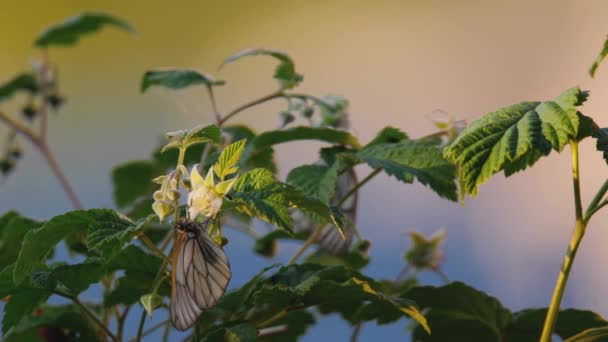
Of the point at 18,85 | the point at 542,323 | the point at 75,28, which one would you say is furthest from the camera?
the point at 18,85

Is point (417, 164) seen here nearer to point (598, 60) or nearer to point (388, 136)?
point (388, 136)

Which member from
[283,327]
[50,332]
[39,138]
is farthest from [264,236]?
[39,138]

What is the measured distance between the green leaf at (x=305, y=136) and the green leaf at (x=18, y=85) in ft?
2.08

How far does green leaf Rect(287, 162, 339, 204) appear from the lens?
0.90 meters

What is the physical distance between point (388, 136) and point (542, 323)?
0.29 metres

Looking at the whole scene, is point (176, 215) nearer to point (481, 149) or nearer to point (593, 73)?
point (481, 149)

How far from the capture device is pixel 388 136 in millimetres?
1049

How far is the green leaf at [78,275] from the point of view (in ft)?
2.75

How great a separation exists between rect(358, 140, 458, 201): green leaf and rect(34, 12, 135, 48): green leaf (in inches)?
23.0

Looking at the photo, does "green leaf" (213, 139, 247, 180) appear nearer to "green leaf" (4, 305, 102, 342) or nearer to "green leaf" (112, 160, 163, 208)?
"green leaf" (4, 305, 102, 342)

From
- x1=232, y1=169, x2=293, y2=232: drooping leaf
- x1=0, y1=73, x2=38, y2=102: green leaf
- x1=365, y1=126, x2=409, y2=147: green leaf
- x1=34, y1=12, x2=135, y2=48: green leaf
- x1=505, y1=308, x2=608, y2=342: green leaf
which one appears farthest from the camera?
x1=0, y1=73, x2=38, y2=102: green leaf

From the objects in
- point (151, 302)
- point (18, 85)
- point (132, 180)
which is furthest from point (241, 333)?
point (18, 85)

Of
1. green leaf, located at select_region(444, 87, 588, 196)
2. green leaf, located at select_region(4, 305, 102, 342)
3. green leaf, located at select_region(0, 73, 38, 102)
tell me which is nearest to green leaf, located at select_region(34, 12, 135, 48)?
green leaf, located at select_region(0, 73, 38, 102)

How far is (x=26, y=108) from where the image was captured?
63.1 inches
